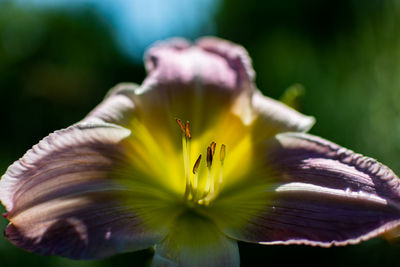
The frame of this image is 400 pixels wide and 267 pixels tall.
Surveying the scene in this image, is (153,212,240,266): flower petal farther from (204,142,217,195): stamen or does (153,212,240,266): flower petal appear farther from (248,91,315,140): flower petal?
(248,91,315,140): flower petal

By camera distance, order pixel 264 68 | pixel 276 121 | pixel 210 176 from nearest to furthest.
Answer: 1. pixel 210 176
2. pixel 276 121
3. pixel 264 68

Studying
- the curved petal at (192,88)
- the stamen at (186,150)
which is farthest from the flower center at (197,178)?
the curved petal at (192,88)

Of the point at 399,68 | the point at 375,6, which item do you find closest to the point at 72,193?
the point at 399,68

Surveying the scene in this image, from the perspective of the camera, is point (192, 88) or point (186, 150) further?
point (192, 88)

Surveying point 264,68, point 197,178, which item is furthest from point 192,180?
point 264,68

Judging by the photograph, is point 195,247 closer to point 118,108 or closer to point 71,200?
point 71,200

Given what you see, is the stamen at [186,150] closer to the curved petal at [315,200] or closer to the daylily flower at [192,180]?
the daylily flower at [192,180]

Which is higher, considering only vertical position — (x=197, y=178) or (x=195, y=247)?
(x=197, y=178)

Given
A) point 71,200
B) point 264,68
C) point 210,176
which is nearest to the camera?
point 71,200
